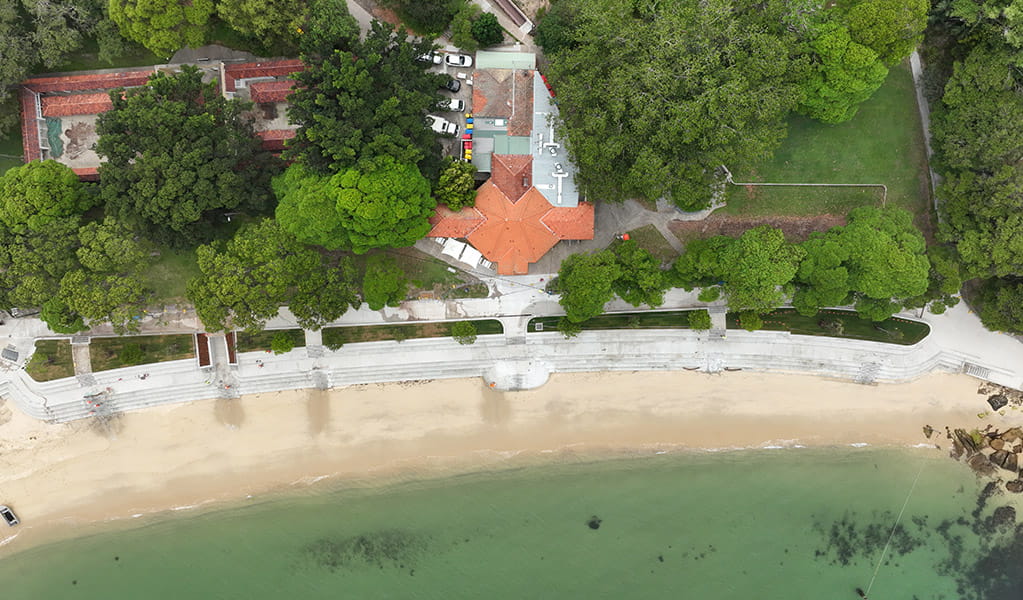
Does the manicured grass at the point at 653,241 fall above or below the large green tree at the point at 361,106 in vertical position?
below

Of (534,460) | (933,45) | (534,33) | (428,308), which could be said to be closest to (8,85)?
(428,308)

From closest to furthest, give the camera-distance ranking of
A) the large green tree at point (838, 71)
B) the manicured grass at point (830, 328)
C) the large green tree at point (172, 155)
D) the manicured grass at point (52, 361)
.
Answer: the large green tree at point (838, 71), the large green tree at point (172, 155), the manicured grass at point (52, 361), the manicured grass at point (830, 328)

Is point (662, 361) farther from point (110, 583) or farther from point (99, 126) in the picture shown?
point (110, 583)

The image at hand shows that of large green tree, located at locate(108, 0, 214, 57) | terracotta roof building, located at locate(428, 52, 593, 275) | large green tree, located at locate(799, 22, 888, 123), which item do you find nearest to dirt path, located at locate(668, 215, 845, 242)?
terracotta roof building, located at locate(428, 52, 593, 275)

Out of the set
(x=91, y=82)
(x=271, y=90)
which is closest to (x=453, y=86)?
(x=271, y=90)

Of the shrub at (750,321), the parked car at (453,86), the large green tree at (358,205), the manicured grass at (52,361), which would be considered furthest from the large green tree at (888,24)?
the manicured grass at (52,361)

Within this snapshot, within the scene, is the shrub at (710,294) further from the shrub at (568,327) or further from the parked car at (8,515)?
the parked car at (8,515)

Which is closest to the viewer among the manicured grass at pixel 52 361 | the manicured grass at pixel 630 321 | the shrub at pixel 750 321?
the shrub at pixel 750 321

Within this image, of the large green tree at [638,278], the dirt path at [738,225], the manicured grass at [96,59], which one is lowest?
the large green tree at [638,278]
